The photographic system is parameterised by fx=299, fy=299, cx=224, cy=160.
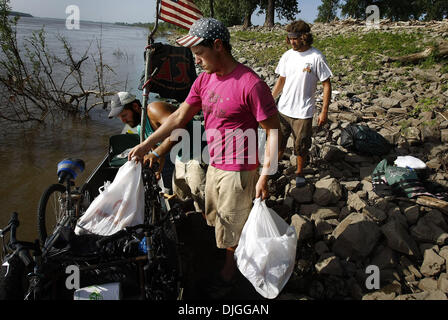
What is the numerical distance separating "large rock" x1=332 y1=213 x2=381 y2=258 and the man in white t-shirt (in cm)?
99

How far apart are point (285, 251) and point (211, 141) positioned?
973mm

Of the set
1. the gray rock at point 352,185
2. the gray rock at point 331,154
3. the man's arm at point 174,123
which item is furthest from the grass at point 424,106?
the man's arm at point 174,123

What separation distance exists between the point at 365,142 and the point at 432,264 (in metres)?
2.30

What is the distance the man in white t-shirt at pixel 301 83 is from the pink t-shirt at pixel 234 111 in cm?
162

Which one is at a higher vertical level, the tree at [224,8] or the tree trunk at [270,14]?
the tree at [224,8]

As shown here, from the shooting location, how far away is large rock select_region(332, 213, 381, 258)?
2.76 m

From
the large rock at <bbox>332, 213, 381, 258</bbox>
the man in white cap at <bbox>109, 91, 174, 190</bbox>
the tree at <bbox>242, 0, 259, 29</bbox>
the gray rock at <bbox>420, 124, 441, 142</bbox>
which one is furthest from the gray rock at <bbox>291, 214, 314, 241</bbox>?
the tree at <bbox>242, 0, 259, 29</bbox>

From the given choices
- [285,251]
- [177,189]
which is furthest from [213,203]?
[177,189]

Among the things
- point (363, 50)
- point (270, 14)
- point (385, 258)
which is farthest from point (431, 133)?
point (270, 14)

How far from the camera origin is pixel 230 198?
2.31m

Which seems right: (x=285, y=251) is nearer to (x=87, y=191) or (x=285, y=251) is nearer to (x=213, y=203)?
(x=213, y=203)

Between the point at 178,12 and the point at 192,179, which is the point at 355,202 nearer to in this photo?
the point at 192,179

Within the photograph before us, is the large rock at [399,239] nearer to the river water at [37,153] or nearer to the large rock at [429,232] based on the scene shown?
the large rock at [429,232]

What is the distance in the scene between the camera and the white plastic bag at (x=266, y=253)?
2.06 m
